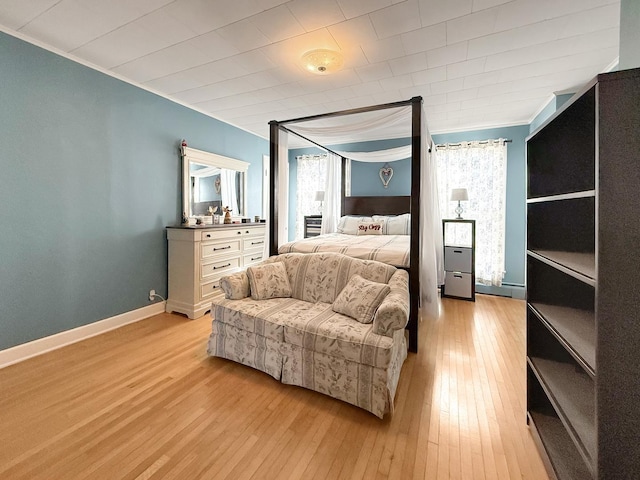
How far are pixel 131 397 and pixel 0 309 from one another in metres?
1.45

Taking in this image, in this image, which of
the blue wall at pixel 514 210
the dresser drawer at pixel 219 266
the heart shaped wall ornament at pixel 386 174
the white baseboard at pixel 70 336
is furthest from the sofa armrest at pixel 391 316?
the heart shaped wall ornament at pixel 386 174

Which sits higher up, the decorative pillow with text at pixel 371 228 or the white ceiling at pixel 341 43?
Answer: the white ceiling at pixel 341 43

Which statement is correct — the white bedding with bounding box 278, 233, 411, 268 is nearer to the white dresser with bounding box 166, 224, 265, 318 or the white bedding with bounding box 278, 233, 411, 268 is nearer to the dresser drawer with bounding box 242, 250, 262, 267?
the white dresser with bounding box 166, 224, 265, 318

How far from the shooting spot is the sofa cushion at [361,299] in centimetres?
209

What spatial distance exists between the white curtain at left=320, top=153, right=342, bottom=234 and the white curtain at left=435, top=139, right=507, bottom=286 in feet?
5.73

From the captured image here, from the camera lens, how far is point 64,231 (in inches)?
104

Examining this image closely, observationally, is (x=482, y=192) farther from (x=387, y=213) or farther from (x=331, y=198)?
(x=331, y=198)

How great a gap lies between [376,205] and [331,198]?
829mm

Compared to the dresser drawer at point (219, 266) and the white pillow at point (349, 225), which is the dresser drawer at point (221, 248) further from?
the white pillow at point (349, 225)

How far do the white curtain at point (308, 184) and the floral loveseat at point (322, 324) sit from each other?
2.96 meters

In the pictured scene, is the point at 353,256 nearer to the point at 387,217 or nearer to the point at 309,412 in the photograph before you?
the point at 309,412

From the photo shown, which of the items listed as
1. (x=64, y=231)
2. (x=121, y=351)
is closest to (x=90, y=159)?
(x=64, y=231)

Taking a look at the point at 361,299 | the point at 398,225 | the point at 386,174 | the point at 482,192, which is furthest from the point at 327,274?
the point at 482,192

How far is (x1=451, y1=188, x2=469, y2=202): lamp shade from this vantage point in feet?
13.7
